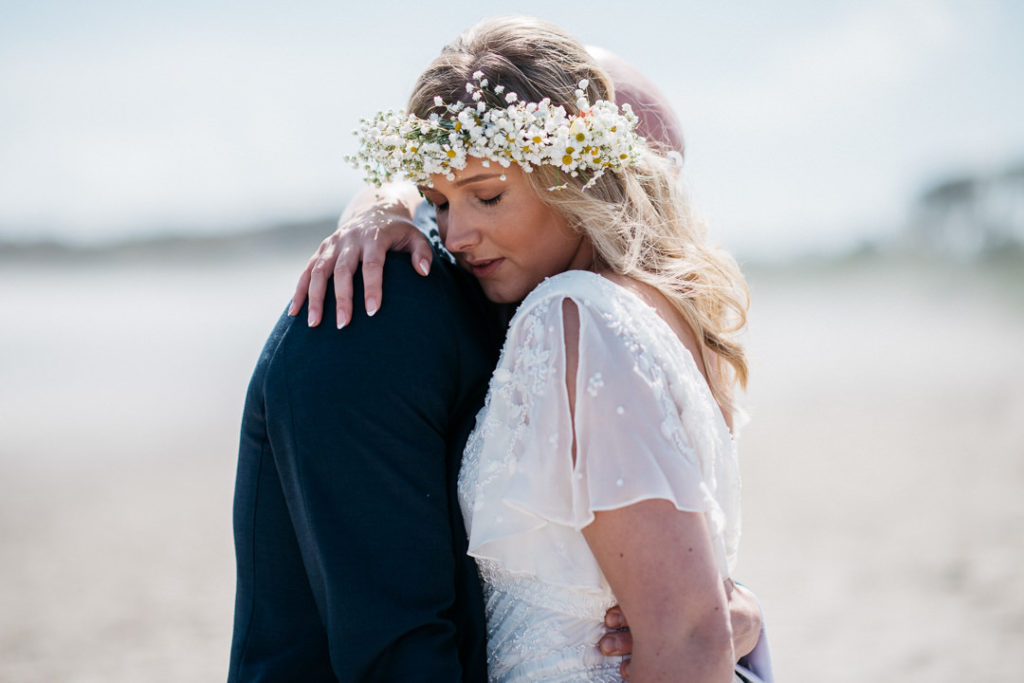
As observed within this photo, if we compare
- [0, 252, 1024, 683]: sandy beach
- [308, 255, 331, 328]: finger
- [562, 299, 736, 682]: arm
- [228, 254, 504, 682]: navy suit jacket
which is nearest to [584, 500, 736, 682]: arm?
[562, 299, 736, 682]: arm

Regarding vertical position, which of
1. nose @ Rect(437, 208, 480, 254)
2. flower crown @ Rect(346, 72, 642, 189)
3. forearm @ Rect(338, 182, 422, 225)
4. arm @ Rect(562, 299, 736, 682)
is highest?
flower crown @ Rect(346, 72, 642, 189)

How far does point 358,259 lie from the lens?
7.46ft

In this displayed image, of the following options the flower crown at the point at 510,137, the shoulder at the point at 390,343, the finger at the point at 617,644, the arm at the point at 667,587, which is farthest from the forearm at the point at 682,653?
the flower crown at the point at 510,137

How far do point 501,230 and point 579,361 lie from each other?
647mm

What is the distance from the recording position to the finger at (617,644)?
2.13 m

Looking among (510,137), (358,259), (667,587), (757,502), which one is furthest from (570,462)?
(757,502)

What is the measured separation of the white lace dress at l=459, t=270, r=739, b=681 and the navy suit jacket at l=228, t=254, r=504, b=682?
100 millimetres

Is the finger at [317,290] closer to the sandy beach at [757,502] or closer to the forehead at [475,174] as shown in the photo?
the forehead at [475,174]

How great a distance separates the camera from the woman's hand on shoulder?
2.12 m

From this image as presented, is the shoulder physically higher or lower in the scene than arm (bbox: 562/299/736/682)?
higher

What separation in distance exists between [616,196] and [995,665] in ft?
15.4

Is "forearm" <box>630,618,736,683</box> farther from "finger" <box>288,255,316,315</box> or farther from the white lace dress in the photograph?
"finger" <box>288,255,316,315</box>

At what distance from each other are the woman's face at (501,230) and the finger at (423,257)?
0.47 ft

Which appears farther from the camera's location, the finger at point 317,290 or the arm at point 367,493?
the finger at point 317,290
